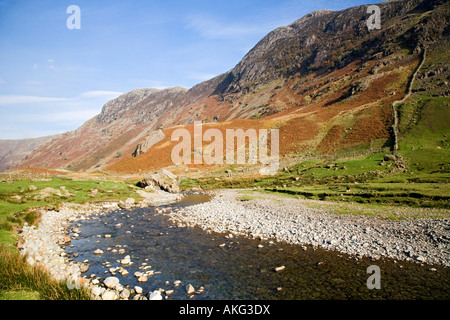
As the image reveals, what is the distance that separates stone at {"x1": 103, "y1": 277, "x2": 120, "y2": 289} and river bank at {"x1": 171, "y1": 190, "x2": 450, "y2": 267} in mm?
9942

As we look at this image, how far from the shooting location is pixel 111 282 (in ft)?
34.8

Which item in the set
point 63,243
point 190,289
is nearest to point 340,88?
point 190,289

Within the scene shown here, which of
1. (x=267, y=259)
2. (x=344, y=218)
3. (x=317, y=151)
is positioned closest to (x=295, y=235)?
Answer: (x=267, y=259)

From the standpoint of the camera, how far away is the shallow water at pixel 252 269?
9.95 meters

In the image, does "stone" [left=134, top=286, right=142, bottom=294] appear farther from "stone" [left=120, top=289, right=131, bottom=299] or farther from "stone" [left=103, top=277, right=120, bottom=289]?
"stone" [left=103, top=277, right=120, bottom=289]

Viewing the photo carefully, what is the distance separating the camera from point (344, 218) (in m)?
19.3

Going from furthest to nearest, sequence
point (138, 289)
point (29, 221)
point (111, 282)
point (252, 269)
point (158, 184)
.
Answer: point (158, 184) < point (29, 221) < point (252, 269) < point (111, 282) < point (138, 289)

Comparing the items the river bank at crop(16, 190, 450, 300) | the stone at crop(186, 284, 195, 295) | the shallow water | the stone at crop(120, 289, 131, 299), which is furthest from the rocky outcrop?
the stone at crop(186, 284, 195, 295)

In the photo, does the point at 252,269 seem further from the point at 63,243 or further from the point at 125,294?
the point at 63,243

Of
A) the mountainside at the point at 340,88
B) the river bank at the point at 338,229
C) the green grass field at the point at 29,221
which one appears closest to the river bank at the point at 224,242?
the river bank at the point at 338,229

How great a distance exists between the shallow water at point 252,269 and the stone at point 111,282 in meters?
0.49

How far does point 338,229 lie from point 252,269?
333 inches

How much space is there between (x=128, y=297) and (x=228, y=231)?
1064 cm
